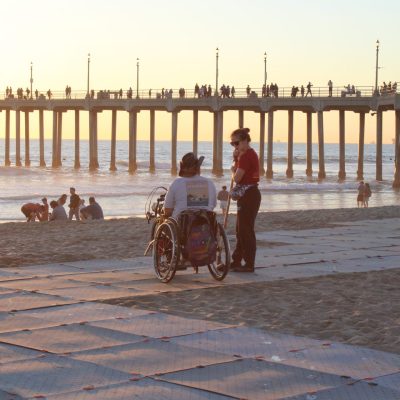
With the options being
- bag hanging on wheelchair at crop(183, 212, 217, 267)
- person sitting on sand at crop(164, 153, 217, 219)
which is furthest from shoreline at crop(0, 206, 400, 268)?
bag hanging on wheelchair at crop(183, 212, 217, 267)

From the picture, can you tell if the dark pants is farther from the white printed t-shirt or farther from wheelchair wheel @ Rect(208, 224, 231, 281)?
the white printed t-shirt

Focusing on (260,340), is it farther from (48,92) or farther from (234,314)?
(48,92)

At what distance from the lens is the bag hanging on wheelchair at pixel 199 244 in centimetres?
975

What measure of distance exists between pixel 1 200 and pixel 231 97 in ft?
68.3

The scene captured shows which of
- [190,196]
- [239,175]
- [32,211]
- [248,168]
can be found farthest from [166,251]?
[32,211]

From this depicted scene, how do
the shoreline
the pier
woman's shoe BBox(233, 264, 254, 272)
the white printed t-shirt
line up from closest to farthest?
the white printed t-shirt, woman's shoe BBox(233, 264, 254, 272), the shoreline, the pier

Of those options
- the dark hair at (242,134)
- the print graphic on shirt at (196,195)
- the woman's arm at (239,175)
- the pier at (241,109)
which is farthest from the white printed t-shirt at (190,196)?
the pier at (241,109)

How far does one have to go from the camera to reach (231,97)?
194 feet

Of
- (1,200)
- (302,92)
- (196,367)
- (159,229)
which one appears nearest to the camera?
(196,367)

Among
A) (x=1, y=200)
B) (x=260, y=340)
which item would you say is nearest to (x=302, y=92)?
(x=1, y=200)

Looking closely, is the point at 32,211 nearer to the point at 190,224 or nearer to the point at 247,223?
the point at 247,223

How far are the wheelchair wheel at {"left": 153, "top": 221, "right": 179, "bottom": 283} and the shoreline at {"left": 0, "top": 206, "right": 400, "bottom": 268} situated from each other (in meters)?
2.04

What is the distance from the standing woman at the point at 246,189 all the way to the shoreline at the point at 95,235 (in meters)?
2.11

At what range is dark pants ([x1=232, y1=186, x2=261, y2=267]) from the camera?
1059 centimetres
